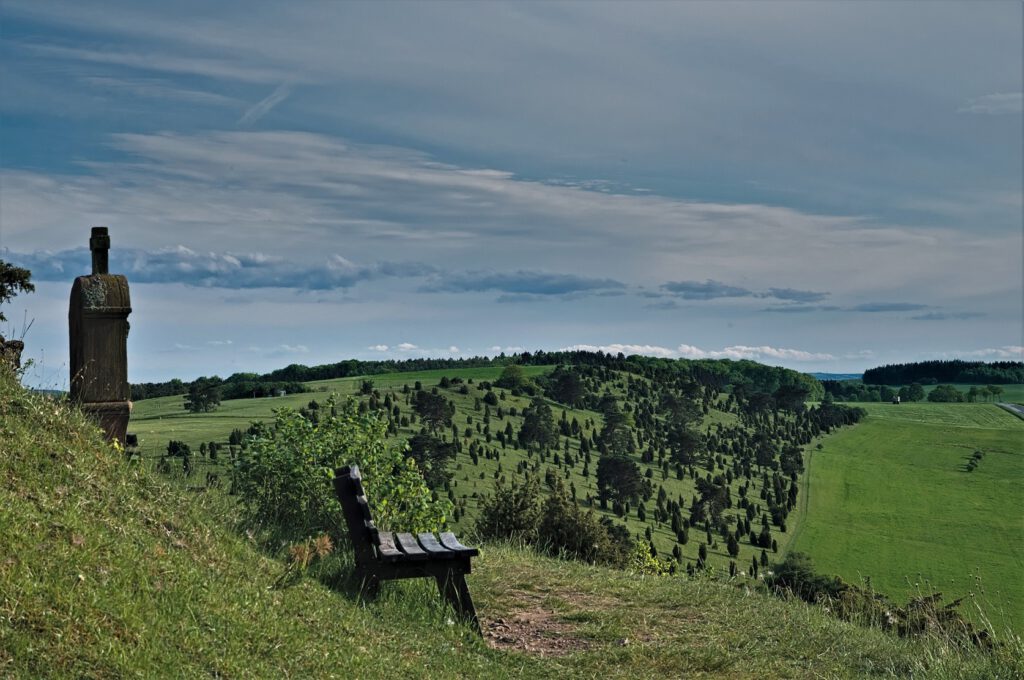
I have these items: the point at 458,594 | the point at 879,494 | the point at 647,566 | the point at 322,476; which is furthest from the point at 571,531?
the point at 879,494

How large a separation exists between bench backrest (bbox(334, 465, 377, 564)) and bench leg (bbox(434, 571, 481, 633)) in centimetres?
76

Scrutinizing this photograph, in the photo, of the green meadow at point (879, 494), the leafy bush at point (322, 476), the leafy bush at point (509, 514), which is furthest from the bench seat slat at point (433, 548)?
the green meadow at point (879, 494)

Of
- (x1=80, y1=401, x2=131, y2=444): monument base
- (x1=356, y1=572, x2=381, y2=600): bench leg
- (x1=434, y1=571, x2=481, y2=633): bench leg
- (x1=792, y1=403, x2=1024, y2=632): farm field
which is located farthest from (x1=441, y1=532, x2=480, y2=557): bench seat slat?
(x1=792, y1=403, x2=1024, y2=632): farm field

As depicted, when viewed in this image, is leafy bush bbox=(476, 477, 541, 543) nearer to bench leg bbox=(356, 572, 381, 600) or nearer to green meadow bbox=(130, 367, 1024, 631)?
bench leg bbox=(356, 572, 381, 600)

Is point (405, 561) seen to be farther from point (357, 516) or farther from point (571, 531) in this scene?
point (571, 531)

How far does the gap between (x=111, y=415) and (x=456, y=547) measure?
439 centimetres

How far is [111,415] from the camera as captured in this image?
33.3 ft

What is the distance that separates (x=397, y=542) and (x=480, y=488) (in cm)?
9843

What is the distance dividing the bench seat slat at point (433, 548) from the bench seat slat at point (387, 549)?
Result: 0.98 ft

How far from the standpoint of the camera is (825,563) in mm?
121688

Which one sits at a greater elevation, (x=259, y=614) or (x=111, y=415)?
(x=111, y=415)

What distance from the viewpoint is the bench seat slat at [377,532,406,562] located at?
28.4 ft

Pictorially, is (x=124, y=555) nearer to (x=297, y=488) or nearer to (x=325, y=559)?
(x=325, y=559)

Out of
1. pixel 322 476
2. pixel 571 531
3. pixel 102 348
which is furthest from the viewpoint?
pixel 571 531
